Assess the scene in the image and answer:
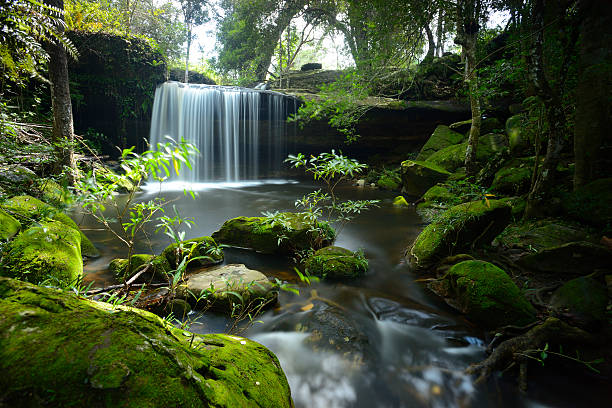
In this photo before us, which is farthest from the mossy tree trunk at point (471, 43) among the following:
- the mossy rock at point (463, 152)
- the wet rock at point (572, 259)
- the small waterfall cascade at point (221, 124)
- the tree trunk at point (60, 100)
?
the small waterfall cascade at point (221, 124)

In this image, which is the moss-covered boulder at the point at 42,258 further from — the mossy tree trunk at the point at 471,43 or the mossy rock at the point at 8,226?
the mossy tree trunk at the point at 471,43

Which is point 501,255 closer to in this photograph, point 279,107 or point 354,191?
point 354,191

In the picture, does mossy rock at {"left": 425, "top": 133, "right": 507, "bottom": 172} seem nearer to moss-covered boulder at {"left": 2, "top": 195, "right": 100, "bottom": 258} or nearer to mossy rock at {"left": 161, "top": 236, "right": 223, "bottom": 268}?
mossy rock at {"left": 161, "top": 236, "right": 223, "bottom": 268}

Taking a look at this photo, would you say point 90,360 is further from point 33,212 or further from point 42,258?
point 33,212

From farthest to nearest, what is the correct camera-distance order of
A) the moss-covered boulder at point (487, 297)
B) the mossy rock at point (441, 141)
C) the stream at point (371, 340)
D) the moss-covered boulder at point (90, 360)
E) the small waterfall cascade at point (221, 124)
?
the small waterfall cascade at point (221, 124), the mossy rock at point (441, 141), the moss-covered boulder at point (487, 297), the stream at point (371, 340), the moss-covered boulder at point (90, 360)

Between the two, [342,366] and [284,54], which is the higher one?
[284,54]

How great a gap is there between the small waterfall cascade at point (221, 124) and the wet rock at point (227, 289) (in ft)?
39.1

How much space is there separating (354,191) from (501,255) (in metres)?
8.51

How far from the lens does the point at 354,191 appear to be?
12609 millimetres

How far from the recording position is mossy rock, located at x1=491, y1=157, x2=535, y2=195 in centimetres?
597

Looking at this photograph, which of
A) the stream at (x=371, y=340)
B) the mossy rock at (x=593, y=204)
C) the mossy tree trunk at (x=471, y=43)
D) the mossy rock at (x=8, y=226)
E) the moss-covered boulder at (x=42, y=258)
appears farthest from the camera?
the mossy tree trunk at (x=471, y=43)

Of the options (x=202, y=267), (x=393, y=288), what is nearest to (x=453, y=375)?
(x=393, y=288)

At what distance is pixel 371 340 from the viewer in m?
2.91

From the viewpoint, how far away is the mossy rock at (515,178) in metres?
5.97
